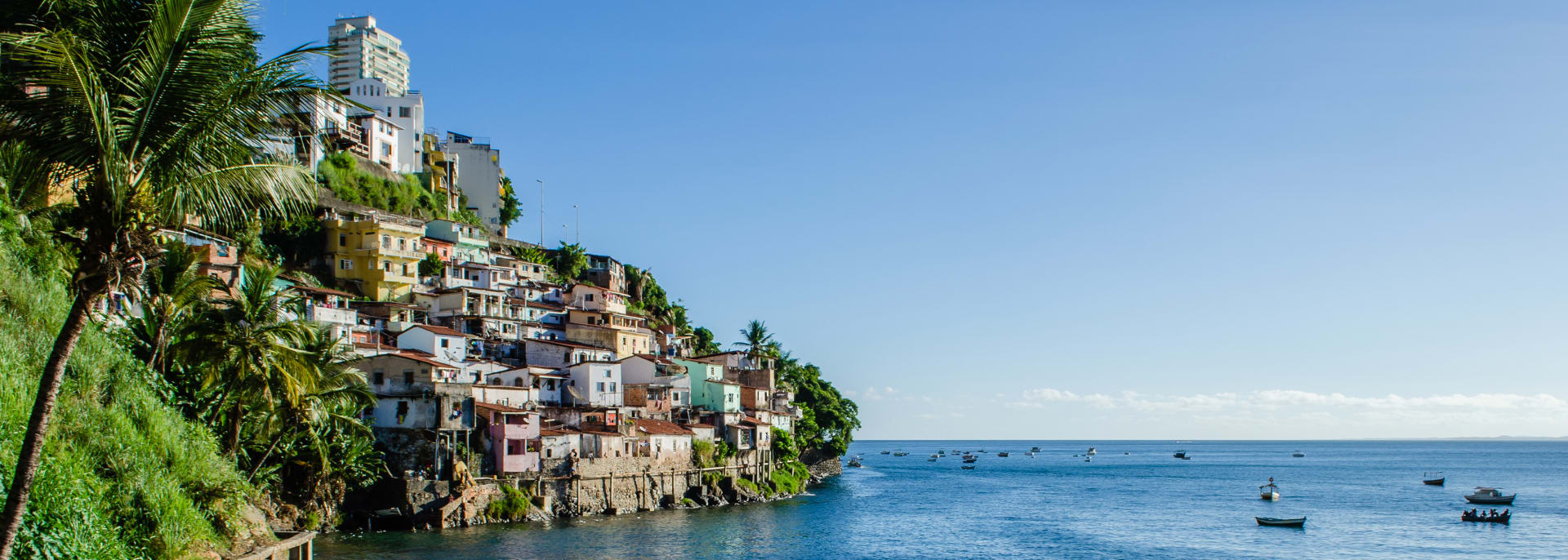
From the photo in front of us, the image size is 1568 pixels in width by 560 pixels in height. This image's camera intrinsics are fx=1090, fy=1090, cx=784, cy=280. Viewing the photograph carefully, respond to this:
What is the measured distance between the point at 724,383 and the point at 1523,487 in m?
98.9

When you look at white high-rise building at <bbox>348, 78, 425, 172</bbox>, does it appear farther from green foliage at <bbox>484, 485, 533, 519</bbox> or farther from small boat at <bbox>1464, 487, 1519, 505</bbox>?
small boat at <bbox>1464, 487, 1519, 505</bbox>

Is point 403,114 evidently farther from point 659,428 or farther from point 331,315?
point 659,428

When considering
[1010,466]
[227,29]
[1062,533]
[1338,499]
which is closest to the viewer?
[227,29]

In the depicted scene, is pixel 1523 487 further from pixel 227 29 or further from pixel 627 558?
pixel 227 29

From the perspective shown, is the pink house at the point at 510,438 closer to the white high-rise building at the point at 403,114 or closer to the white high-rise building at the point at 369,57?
the white high-rise building at the point at 403,114

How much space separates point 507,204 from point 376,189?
24.3 metres

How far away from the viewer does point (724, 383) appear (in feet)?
304

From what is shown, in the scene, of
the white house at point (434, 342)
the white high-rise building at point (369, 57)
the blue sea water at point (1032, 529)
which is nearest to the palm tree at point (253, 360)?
the blue sea water at point (1032, 529)

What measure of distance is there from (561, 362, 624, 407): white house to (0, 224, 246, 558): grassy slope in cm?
4437

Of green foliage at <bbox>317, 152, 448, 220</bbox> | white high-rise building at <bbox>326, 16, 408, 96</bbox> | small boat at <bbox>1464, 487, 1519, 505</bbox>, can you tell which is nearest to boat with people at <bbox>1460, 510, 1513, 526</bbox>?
small boat at <bbox>1464, 487, 1519, 505</bbox>

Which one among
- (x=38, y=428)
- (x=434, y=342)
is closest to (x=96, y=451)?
(x=38, y=428)

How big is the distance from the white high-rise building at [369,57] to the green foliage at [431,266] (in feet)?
233

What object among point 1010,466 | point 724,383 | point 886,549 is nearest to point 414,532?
point 886,549

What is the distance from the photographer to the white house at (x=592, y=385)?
261ft
